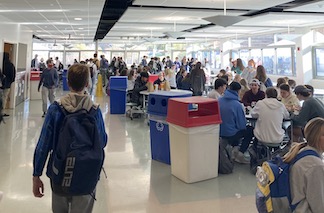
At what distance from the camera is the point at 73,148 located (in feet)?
5.30

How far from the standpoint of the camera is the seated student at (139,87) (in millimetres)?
7375

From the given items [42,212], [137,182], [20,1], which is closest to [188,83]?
[20,1]

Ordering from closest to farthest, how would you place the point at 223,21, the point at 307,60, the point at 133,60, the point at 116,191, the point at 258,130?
the point at 116,191 < the point at 258,130 < the point at 223,21 < the point at 307,60 < the point at 133,60

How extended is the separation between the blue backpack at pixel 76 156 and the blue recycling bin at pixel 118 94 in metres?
6.66

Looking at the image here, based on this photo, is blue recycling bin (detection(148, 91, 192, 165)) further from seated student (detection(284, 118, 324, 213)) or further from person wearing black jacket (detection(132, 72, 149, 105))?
person wearing black jacket (detection(132, 72, 149, 105))

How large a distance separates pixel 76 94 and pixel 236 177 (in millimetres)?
2843

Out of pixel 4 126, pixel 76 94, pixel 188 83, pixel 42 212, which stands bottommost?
pixel 42 212

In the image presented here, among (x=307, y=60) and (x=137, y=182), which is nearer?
(x=137, y=182)

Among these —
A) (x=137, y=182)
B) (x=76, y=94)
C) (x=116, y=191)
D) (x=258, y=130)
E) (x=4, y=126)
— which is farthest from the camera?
(x=4, y=126)

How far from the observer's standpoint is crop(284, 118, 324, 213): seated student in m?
1.65

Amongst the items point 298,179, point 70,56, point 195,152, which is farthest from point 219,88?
point 70,56

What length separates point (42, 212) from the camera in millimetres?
2914

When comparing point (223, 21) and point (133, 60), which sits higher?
point (133, 60)

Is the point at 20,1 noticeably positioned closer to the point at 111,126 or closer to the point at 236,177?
the point at 111,126
